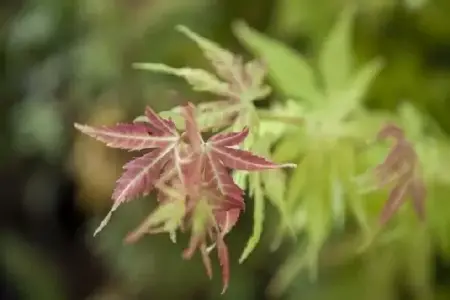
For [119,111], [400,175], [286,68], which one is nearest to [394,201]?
[400,175]

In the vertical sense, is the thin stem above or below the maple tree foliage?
above

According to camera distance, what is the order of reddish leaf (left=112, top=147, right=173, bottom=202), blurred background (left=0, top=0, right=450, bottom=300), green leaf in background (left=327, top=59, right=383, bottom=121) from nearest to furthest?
reddish leaf (left=112, top=147, right=173, bottom=202), green leaf in background (left=327, top=59, right=383, bottom=121), blurred background (left=0, top=0, right=450, bottom=300)

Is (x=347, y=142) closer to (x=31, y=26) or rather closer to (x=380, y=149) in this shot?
(x=380, y=149)

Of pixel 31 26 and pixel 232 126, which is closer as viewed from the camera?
pixel 232 126

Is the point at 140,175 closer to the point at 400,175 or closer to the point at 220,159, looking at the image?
the point at 220,159

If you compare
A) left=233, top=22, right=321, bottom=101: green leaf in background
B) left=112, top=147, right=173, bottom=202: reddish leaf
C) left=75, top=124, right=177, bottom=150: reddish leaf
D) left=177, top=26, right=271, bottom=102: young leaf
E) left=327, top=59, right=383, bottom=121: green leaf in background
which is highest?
left=233, top=22, right=321, bottom=101: green leaf in background

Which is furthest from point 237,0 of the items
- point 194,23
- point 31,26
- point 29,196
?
point 29,196

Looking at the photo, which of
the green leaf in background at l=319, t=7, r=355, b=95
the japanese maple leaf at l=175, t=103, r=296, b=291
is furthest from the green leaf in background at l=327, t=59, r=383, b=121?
the japanese maple leaf at l=175, t=103, r=296, b=291

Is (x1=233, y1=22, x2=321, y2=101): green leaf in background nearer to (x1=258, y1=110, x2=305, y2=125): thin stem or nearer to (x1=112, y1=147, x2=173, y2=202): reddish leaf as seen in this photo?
(x1=258, y1=110, x2=305, y2=125): thin stem
